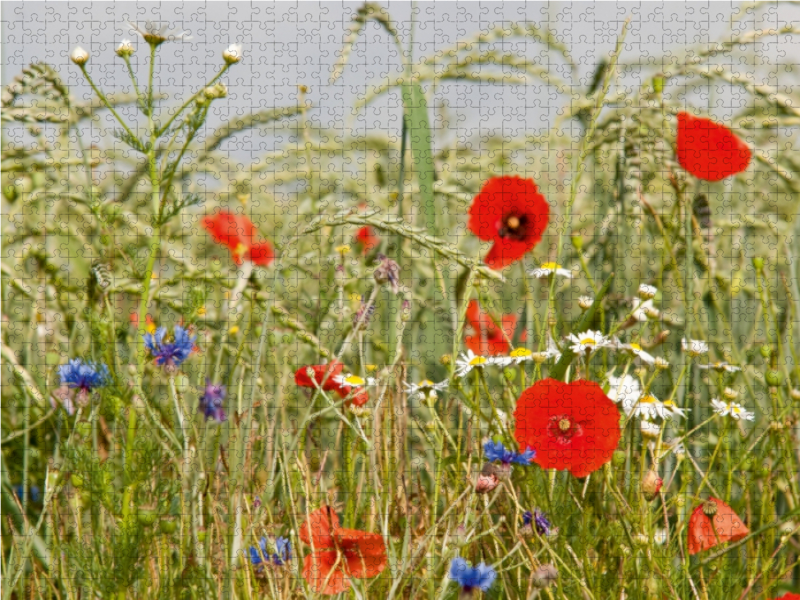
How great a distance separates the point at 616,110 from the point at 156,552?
91 cm

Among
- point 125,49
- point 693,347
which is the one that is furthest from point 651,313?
point 125,49

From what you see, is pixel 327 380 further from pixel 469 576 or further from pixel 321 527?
pixel 469 576

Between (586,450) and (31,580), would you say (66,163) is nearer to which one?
(31,580)

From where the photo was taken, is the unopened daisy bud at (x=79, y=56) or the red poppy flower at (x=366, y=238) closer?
the unopened daisy bud at (x=79, y=56)

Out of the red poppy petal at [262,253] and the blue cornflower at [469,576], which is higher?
the red poppy petal at [262,253]

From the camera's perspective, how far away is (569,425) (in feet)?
2.45

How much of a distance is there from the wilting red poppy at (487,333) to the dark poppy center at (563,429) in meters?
0.38

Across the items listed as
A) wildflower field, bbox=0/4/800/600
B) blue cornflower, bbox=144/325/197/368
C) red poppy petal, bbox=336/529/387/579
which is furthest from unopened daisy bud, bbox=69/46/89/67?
red poppy petal, bbox=336/529/387/579

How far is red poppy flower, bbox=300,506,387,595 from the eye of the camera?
0.71 meters

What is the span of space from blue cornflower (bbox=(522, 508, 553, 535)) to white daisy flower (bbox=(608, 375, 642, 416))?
0.14 m

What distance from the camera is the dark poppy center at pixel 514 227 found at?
1.16 m

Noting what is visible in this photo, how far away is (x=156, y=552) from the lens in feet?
2.78

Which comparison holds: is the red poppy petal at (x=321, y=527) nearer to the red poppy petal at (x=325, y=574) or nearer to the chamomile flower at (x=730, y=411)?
the red poppy petal at (x=325, y=574)

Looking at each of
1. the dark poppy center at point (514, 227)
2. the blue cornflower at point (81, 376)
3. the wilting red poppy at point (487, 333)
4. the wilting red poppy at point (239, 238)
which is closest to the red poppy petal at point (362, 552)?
the blue cornflower at point (81, 376)
